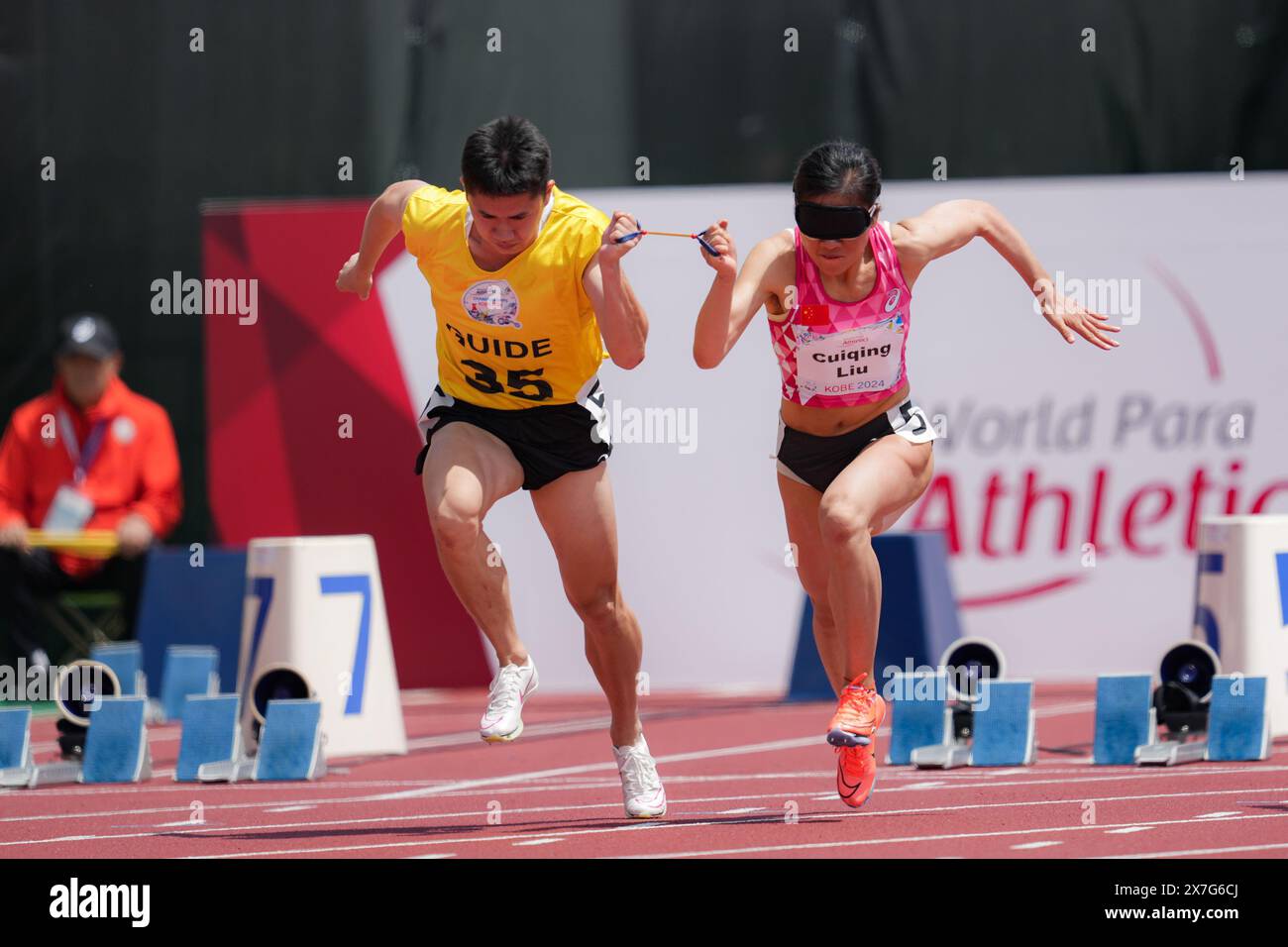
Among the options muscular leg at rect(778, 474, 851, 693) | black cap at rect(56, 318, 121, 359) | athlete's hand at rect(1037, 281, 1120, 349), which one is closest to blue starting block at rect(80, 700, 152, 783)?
muscular leg at rect(778, 474, 851, 693)

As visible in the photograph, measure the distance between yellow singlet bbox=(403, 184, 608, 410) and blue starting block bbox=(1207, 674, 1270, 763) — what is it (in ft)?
10.8

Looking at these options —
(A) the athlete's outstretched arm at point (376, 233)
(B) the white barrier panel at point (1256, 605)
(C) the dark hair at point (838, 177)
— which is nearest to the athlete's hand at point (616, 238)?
(C) the dark hair at point (838, 177)

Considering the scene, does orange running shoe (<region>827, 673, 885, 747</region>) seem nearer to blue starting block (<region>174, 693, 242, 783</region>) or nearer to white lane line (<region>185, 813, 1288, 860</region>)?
white lane line (<region>185, 813, 1288, 860</region>)

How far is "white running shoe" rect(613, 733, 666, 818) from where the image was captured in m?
7.12

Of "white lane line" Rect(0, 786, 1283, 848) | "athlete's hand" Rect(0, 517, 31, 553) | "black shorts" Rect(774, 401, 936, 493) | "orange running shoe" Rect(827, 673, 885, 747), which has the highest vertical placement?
"black shorts" Rect(774, 401, 936, 493)

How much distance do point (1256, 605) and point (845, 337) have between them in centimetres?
325

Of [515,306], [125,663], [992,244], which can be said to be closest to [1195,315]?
[992,244]

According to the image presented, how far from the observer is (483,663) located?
13156 millimetres

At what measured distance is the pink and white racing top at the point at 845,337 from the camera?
7.05m

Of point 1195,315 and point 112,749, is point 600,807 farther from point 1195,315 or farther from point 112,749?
point 1195,315

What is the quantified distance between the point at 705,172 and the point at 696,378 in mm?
1325
